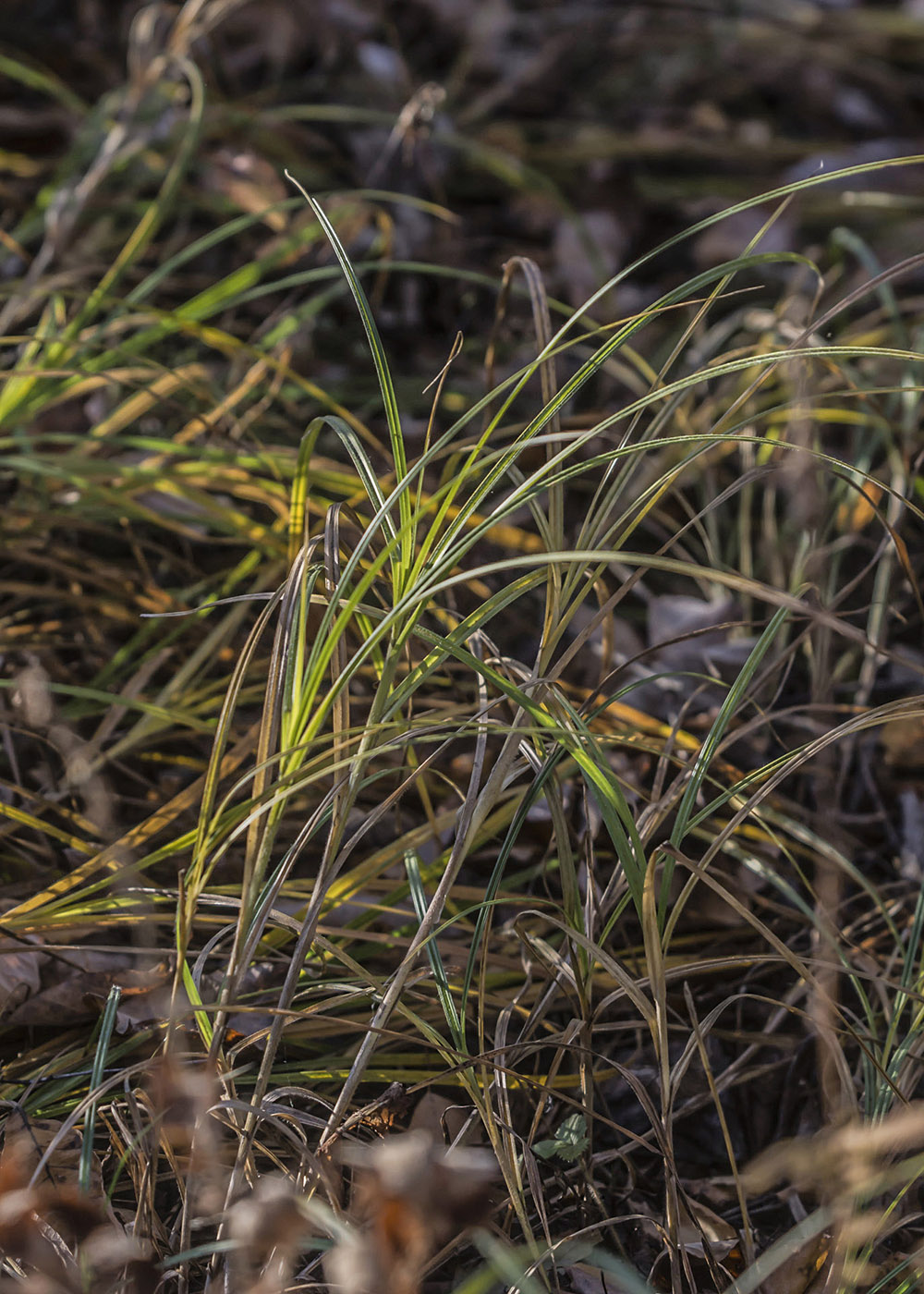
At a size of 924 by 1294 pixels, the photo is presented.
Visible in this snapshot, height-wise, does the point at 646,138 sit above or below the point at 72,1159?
above

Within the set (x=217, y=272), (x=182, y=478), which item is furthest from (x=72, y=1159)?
(x=217, y=272)

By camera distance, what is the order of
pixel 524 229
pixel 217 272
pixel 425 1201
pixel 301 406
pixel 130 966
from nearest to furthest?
pixel 425 1201 < pixel 130 966 < pixel 301 406 < pixel 217 272 < pixel 524 229

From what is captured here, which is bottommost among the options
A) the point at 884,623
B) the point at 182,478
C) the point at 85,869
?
the point at 884,623

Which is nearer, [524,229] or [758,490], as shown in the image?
[758,490]

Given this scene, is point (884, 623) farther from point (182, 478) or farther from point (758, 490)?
point (182, 478)

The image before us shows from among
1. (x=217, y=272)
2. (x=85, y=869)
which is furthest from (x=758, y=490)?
(x=85, y=869)

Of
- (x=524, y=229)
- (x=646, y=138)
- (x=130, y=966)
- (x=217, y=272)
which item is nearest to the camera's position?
(x=130, y=966)

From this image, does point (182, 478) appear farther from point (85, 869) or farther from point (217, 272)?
point (217, 272)
